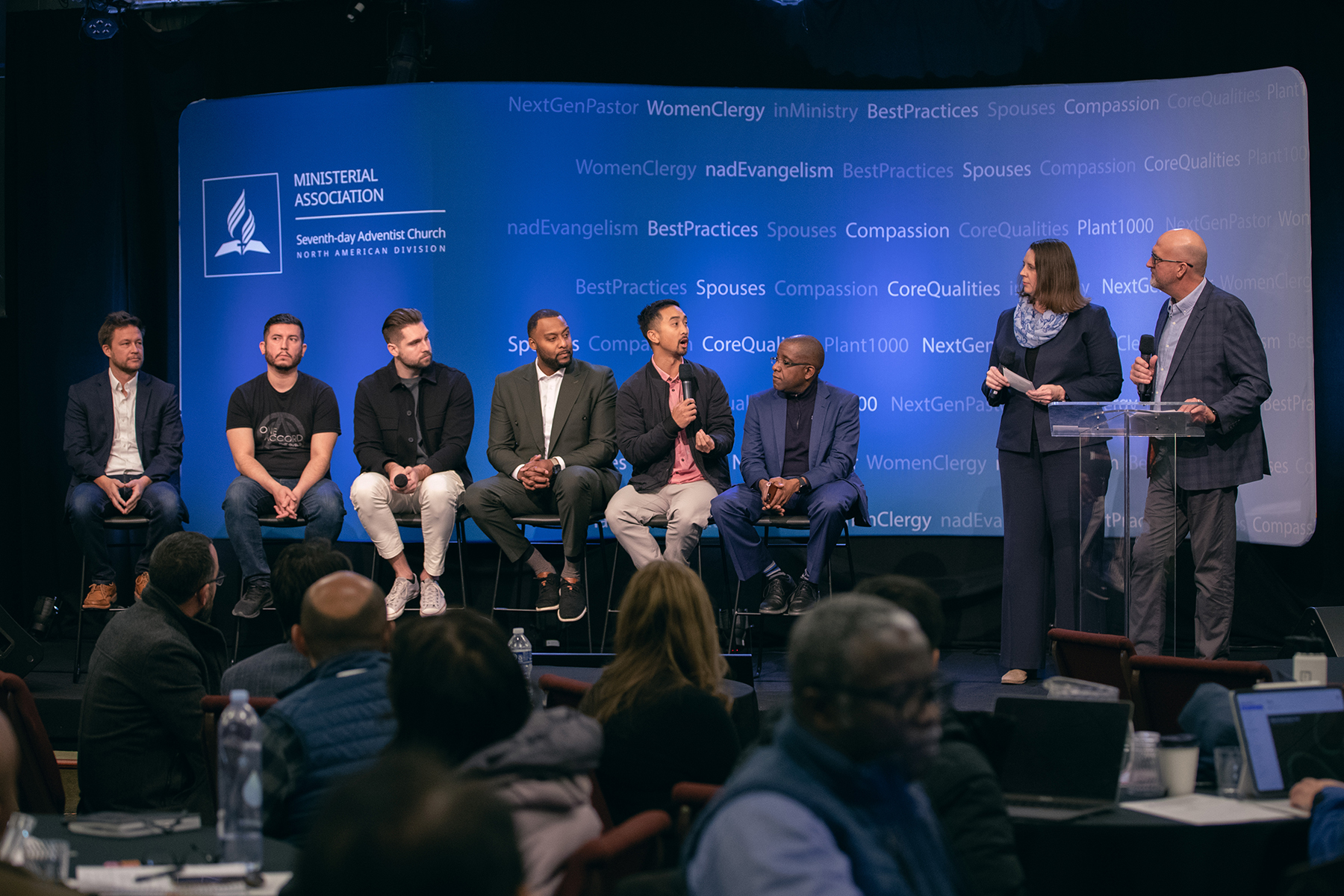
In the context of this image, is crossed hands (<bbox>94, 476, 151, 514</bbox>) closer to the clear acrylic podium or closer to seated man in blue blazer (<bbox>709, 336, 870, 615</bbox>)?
seated man in blue blazer (<bbox>709, 336, 870, 615</bbox>)

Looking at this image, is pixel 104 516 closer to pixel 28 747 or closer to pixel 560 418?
pixel 560 418

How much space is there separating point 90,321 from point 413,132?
225 cm

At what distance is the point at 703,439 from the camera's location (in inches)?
214

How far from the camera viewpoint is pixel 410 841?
88 cm

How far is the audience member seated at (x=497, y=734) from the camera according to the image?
1655mm

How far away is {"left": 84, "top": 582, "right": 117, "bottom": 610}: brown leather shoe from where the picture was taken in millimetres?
5594

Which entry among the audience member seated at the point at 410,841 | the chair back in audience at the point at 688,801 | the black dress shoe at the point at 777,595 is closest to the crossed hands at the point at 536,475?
the black dress shoe at the point at 777,595

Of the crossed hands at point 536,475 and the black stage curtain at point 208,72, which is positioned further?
the black stage curtain at point 208,72

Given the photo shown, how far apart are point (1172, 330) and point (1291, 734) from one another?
2915 millimetres

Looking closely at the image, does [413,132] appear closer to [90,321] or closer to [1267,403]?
[90,321]

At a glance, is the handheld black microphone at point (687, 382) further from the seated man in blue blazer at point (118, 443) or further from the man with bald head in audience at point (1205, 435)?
the seated man in blue blazer at point (118, 443)

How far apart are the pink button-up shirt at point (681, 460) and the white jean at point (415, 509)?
3.40 ft

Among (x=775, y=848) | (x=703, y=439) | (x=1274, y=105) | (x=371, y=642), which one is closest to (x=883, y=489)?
(x=703, y=439)

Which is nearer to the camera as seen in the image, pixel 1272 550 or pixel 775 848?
pixel 775 848
